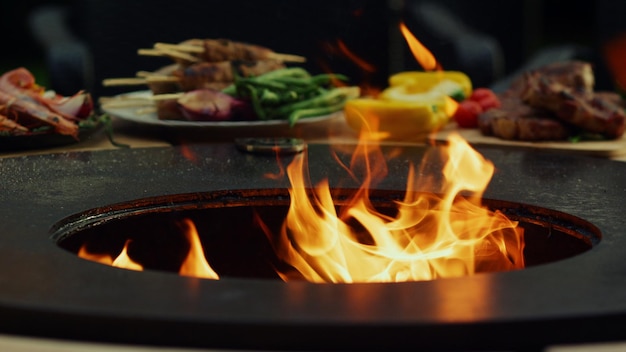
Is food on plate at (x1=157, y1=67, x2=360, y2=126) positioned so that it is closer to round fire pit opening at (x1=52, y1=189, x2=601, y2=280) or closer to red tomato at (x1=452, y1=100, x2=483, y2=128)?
red tomato at (x1=452, y1=100, x2=483, y2=128)

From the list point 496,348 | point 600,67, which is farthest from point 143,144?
point 600,67

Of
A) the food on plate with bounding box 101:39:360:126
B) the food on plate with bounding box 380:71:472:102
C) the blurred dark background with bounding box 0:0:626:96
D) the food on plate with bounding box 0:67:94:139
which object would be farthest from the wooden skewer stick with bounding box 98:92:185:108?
the blurred dark background with bounding box 0:0:626:96

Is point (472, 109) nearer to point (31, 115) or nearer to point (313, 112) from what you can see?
point (313, 112)

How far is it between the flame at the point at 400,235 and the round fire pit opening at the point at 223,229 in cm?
2

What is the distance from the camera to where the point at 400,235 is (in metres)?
1.81

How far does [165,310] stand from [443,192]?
0.91m

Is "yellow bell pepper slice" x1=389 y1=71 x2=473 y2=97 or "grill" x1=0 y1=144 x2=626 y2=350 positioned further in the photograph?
"yellow bell pepper slice" x1=389 y1=71 x2=473 y2=97

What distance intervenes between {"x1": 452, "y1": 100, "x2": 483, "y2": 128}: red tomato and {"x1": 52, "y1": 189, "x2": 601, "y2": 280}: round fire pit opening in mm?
1122

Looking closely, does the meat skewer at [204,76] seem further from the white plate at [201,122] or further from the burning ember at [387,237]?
the burning ember at [387,237]

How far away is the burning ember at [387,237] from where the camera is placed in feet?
5.48

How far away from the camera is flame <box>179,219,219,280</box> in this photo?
1.73 m

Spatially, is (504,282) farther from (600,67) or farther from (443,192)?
(600,67)

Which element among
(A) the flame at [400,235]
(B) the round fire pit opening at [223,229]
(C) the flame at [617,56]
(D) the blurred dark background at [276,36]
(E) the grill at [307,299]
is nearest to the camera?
(E) the grill at [307,299]

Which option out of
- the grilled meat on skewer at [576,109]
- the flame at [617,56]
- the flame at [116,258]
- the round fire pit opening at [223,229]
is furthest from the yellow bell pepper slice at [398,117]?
the flame at [617,56]
